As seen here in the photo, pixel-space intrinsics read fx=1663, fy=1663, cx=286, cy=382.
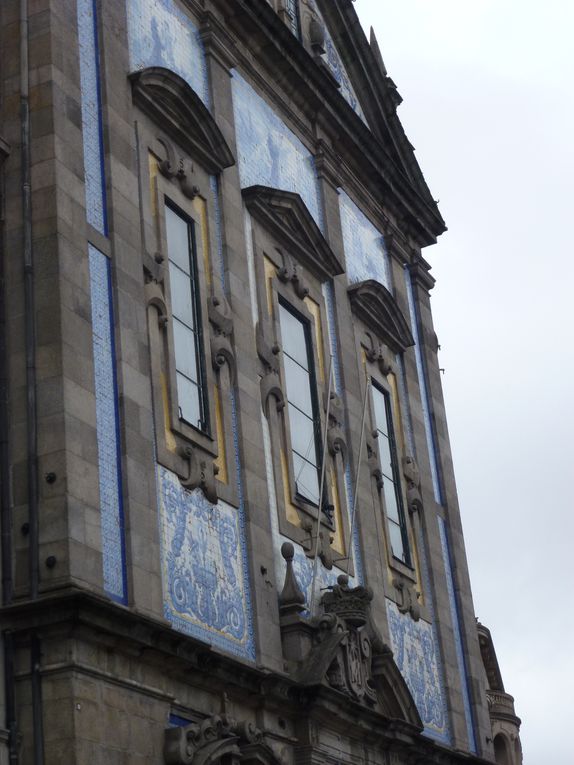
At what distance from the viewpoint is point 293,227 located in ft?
68.7

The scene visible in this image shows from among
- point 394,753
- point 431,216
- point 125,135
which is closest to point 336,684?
point 394,753

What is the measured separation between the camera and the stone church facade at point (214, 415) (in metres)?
14.3

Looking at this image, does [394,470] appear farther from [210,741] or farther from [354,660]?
[210,741]

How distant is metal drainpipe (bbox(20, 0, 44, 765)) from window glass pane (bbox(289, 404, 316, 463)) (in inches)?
213

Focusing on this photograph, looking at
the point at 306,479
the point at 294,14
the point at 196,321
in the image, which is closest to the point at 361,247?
the point at 294,14

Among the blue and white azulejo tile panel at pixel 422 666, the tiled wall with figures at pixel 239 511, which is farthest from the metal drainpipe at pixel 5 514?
the blue and white azulejo tile panel at pixel 422 666

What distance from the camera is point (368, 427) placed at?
876 inches

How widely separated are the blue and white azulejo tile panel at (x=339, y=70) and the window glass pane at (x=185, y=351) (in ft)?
26.7

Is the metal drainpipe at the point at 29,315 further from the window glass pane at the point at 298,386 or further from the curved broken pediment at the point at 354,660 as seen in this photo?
the window glass pane at the point at 298,386

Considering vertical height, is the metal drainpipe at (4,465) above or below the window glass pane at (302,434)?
below

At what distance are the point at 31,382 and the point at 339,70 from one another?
12134 mm

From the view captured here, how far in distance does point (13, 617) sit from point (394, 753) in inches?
292

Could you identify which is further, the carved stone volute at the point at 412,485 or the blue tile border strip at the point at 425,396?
the blue tile border strip at the point at 425,396

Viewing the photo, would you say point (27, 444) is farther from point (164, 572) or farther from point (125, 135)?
point (125, 135)
